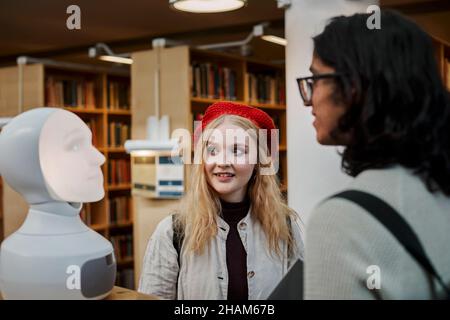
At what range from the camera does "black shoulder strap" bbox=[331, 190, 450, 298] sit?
31.1 inches

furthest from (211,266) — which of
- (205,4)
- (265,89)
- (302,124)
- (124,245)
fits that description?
(124,245)

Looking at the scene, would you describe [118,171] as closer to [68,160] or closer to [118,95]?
[118,95]

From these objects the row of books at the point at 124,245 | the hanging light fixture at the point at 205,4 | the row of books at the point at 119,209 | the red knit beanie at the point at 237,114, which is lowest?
the row of books at the point at 124,245

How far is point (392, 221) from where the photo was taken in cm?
Result: 79

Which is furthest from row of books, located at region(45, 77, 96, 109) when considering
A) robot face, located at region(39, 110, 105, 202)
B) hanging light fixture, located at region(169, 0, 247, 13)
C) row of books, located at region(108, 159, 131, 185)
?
robot face, located at region(39, 110, 105, 202)

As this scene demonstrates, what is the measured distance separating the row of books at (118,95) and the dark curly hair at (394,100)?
3.75m

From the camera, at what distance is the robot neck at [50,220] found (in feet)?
3.28

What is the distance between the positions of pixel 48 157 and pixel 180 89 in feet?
8.61

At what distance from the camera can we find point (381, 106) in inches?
33.0
